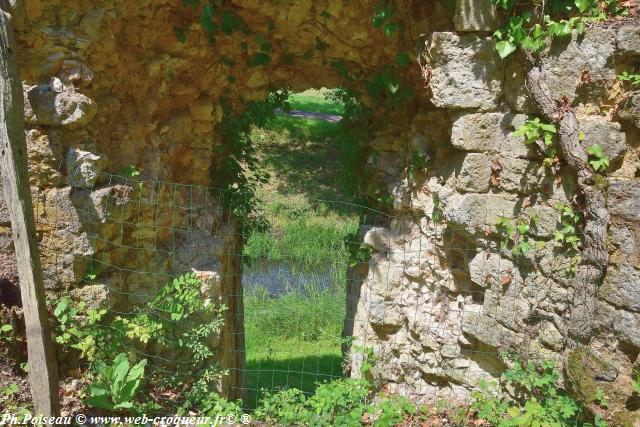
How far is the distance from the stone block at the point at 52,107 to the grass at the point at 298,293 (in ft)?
5.30

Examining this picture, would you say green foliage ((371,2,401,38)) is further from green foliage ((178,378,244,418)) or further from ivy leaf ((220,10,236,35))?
green foliage ((178,378,244,418))

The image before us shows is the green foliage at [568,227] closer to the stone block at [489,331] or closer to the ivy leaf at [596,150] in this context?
the ivy leaf at [596,150]

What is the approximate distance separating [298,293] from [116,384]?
4750mm

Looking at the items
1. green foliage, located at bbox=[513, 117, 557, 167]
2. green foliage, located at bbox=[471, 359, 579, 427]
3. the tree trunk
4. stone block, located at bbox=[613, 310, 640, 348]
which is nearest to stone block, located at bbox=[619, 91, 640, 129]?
the tree trunk

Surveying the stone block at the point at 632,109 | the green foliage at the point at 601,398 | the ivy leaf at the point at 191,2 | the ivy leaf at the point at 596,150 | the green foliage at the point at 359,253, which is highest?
the ivy leaf at the point at 191,2

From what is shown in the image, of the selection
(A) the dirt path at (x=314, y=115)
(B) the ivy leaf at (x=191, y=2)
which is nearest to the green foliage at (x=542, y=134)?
(B) the ivy leaf at (x=191, y=2)

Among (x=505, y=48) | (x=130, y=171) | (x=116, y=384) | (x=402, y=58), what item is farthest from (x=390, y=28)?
(x=116, y=384)

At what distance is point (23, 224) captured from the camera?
333 centimetres

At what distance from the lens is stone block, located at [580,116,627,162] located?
352 cm

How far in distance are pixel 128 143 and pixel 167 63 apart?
0.63 metres

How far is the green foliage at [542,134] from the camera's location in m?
3.65

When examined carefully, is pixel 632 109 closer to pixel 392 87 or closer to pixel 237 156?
pixel 392 87

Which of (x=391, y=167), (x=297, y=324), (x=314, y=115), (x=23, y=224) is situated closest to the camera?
(x=23, y=224)

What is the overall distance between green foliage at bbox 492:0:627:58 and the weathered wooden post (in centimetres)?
273
